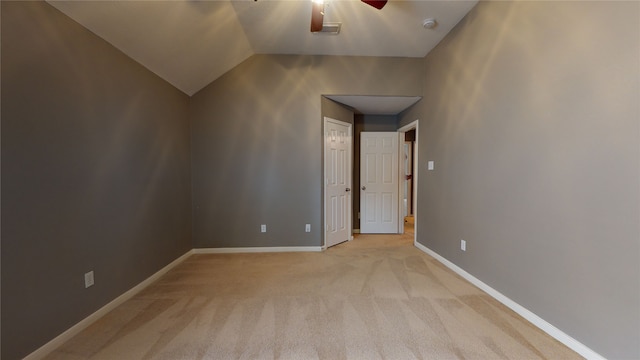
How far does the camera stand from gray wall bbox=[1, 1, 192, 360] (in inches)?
56.2

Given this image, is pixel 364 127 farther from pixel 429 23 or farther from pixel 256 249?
pixel 256 249

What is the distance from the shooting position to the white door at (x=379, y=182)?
457cm

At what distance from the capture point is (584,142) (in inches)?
60.4

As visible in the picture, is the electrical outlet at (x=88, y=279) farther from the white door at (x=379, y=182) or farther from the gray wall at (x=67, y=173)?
the white door at (x=379, y=182)

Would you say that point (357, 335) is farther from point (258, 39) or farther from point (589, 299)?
point (258, 39)

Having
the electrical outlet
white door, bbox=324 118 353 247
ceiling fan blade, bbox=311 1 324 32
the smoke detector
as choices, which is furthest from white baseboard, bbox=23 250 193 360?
the smoke detector

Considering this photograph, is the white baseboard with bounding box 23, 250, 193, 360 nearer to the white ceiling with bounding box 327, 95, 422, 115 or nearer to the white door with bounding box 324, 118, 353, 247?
the white door with bounding box 324, 118, 353, 247

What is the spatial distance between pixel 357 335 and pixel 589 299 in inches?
58.4

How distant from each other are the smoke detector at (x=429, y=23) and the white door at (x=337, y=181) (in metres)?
1.66

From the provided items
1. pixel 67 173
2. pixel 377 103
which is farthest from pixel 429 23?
pixel 67 173

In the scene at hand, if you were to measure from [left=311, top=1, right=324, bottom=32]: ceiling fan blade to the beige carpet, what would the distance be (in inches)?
101

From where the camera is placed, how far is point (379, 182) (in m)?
4.58

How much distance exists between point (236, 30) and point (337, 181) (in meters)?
2.45

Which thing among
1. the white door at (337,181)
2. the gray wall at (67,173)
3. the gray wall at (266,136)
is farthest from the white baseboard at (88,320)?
the white door at (337,181)
